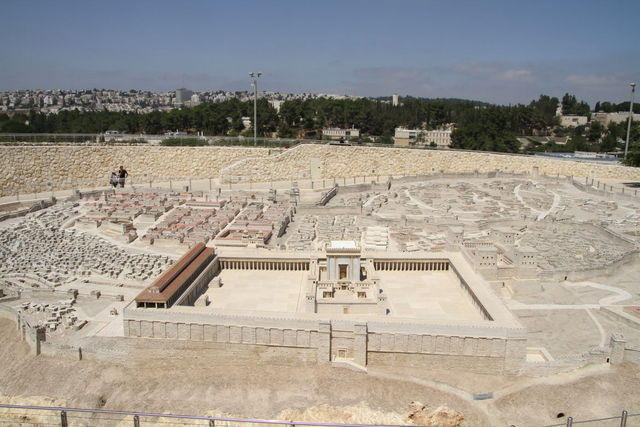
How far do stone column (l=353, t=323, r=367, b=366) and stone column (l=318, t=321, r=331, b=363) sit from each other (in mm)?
875

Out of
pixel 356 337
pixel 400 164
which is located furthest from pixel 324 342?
pixel 400 164

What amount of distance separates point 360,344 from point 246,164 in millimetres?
31161

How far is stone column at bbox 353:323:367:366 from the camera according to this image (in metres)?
18.6

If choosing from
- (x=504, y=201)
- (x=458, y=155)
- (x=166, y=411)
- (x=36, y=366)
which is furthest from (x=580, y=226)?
(x=36, y=366)

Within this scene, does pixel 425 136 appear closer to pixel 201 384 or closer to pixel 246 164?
pixel 246 164

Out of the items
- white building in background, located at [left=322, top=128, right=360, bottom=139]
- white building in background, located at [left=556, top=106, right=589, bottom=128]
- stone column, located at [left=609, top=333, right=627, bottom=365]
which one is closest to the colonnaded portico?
stone column, located at [left=609, top=333, right=627, bottom=365]

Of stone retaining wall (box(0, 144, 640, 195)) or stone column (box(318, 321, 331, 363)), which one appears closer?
stone column (box(318, 321, 331, 363))

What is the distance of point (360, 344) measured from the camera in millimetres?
18734

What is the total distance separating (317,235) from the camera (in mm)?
32125

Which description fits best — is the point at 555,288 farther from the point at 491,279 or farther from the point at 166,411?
the point at 166,411

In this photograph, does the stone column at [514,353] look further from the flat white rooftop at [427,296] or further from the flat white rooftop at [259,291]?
the flat white rooftop at [259,291]

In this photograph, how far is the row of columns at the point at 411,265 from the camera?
25.2m

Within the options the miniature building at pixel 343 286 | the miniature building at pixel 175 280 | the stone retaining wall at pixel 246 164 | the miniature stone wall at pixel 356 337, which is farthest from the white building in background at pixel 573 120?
the miniature stone wall at pixel 356 337

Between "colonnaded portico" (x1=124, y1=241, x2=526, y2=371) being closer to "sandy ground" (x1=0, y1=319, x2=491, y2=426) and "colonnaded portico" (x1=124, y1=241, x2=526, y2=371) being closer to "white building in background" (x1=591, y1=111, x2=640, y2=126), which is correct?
"sandy ground" (x1=0, y1=319, x2=491, y2=426)
